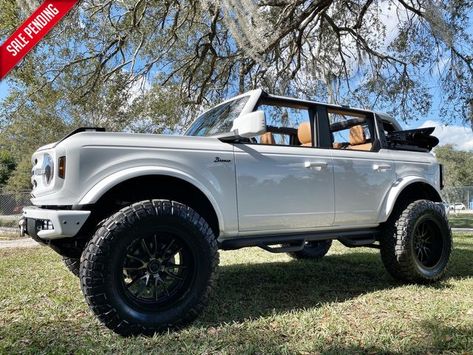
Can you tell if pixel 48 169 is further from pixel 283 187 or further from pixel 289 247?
pixel 289 247

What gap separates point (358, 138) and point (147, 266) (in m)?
3.25

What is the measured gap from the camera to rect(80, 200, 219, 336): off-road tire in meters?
3.11

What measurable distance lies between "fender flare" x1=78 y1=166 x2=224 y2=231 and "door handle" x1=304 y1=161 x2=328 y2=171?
108 cm

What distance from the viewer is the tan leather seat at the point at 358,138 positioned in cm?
540

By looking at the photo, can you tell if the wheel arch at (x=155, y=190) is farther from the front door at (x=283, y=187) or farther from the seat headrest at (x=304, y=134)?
the seat headrest at (x=304, y=134)

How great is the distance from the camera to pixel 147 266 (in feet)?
11.0

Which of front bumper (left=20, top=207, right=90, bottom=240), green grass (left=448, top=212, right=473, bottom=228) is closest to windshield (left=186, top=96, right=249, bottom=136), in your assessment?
front bumper (left=20, top=207, right=90, bottom=240)

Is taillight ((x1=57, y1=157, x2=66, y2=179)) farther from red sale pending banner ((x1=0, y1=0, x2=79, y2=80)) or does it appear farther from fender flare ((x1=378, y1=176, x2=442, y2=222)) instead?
red sale pending banner ((x1=0, y1=0, x2=79, y2=80))

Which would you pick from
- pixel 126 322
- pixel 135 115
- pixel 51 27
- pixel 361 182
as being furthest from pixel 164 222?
pixel 135 115

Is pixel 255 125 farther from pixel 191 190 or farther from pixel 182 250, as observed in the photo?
pixel 182 250

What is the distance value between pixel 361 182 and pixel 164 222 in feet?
7.63

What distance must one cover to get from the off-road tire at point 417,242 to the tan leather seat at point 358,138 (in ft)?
2.74

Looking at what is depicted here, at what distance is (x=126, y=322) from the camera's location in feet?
10.3

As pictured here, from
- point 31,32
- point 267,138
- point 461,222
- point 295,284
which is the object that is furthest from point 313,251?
point 461,222
